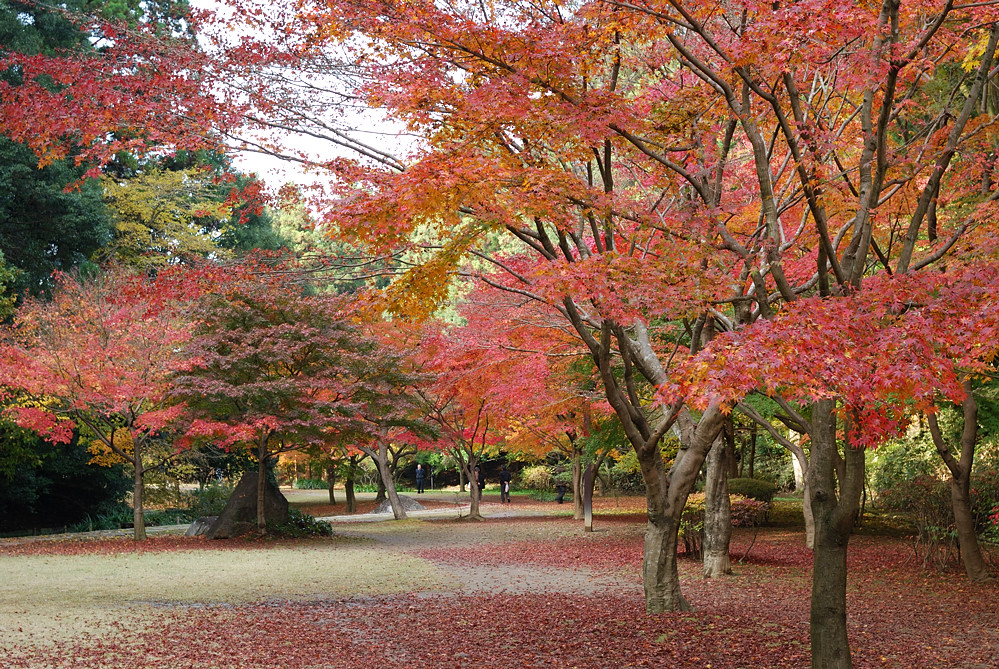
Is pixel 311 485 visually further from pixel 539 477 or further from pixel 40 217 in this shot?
pixel 40 217

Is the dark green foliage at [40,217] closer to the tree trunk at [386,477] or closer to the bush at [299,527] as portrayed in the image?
the bush at [299,527]

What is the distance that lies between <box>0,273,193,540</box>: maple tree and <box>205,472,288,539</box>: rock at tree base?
67.7 inches

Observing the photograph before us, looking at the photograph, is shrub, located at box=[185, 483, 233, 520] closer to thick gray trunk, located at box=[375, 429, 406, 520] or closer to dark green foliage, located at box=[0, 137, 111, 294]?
thick gray trunk, located at box=[375, 429, 406, 520]

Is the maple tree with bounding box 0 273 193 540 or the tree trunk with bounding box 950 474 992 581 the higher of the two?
the maple tree with bounding box 0 273 193 540

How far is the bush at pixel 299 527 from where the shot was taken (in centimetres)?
1789

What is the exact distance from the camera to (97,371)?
16.2 m

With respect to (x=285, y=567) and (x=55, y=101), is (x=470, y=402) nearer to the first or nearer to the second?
(x=285, y=567)

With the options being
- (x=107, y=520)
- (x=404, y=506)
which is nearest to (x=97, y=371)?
(x=107, y=520)

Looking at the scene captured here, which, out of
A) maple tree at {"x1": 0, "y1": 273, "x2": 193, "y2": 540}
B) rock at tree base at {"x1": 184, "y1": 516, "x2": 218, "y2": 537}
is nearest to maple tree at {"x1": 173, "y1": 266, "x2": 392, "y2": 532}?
maple tree at {"x1": 0, "y1": 273, "x2": 193, "y2": 540}

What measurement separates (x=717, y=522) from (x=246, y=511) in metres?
11.2

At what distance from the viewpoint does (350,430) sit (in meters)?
17.5

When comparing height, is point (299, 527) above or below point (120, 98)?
below

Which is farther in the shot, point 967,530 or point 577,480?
point 577,480

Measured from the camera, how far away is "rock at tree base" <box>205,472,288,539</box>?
1750cm
